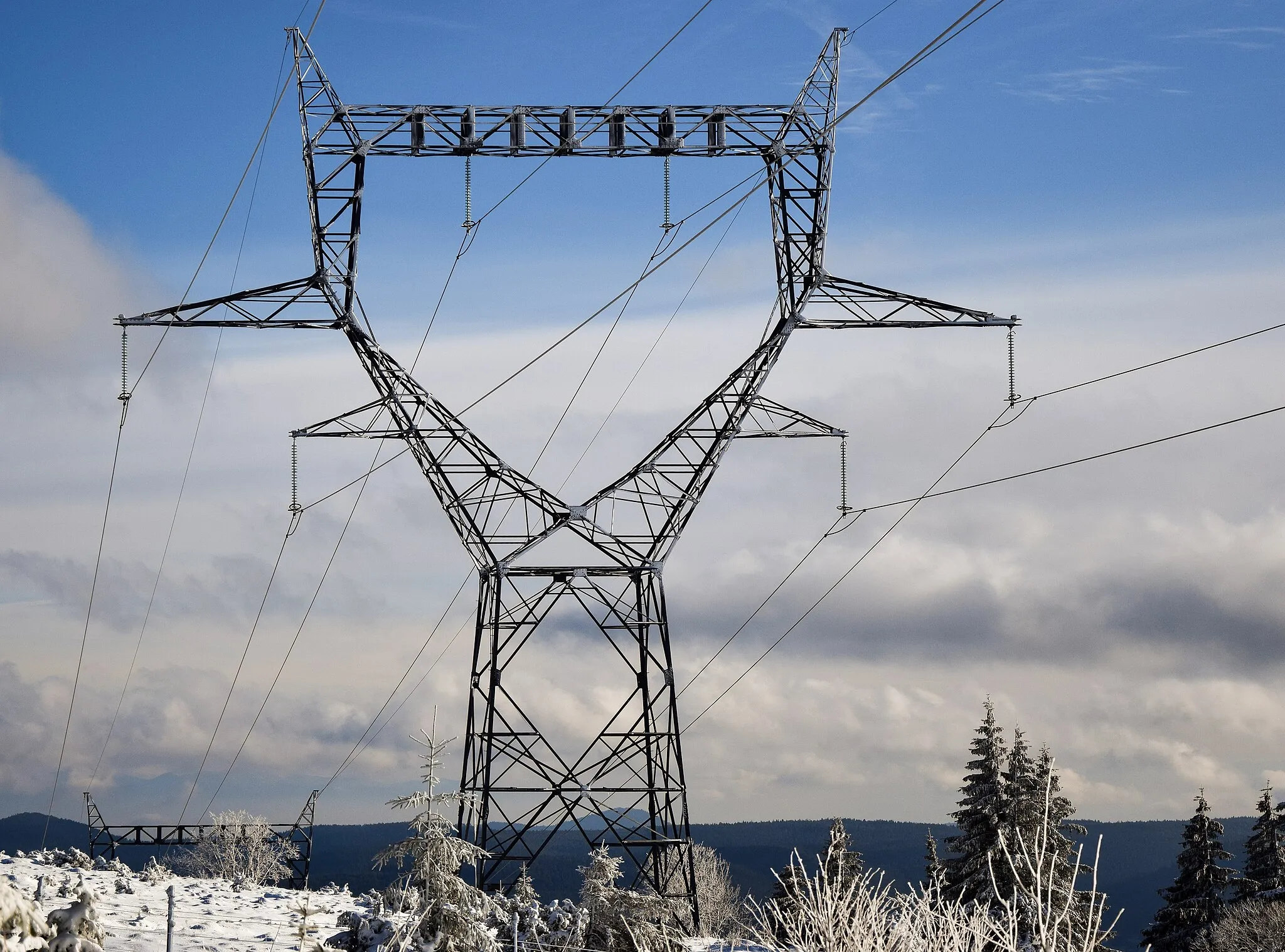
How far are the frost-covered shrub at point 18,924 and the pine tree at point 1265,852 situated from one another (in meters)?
48.7

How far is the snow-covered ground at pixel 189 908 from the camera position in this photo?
774 inches

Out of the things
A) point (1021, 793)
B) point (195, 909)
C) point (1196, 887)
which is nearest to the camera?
point (195, 909)

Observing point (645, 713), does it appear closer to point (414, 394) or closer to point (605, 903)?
point (605, 903)

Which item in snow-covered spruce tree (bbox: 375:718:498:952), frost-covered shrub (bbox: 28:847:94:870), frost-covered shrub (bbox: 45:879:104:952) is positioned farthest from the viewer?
frost-covered shrub (bbox: 28:847:94:870)

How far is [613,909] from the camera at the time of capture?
20.9m

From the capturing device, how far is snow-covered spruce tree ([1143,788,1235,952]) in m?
49.2

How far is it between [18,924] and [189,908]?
1592 cm

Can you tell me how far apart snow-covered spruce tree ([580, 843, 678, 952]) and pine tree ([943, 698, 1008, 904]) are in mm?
24277

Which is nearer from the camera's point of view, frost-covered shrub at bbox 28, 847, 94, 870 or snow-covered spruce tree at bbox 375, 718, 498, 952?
snow-covered spruce tree at bbox 375, 718, 498, 952

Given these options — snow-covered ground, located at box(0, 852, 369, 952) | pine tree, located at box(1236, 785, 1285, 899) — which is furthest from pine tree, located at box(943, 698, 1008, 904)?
snow-covered ground, located at box(0, 852, 369, 952)

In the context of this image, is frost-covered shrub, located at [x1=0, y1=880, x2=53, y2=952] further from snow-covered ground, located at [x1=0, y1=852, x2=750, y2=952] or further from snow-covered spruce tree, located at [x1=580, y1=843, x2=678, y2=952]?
snow-covered spruce tree, located at [x1=580, y1=843, x2=678, y2=952]

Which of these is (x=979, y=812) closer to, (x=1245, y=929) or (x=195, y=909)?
(x=1245, y=929)

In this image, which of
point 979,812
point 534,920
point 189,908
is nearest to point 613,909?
point 534,920

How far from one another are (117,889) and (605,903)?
9.74 m
